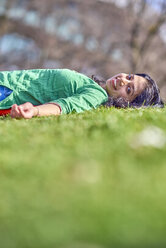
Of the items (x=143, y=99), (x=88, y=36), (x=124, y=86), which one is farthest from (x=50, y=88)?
(x=88, y=36)

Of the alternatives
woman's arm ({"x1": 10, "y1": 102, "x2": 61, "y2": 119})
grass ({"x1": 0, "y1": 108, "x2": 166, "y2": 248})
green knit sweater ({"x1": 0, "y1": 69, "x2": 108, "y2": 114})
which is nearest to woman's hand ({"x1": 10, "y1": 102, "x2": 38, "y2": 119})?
woman's arm ({"x1": 10, "y1": 102, "x2": 61, "y2": 119})

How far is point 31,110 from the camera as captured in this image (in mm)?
3217

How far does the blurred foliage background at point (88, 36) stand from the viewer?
60.5 feet

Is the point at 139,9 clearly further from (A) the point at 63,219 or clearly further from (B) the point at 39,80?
(A) the point at 63,219

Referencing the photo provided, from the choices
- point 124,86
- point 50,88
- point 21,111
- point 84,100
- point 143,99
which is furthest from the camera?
point 143,99

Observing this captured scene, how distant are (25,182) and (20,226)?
266 mm

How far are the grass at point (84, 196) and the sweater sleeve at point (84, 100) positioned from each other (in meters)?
2.09

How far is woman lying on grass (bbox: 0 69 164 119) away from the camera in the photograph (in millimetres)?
3893

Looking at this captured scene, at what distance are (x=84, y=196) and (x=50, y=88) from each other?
3304 mm

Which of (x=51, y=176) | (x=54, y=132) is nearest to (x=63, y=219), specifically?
(x=51, y=176)

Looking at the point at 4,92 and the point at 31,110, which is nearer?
the point at 31,110

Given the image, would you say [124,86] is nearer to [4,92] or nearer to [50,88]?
[50,88]

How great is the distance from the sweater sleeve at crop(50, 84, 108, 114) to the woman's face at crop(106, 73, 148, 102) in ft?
A: 1.12

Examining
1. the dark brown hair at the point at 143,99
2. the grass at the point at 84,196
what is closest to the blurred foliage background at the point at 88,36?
the dark brown hair at the point at 143,99
